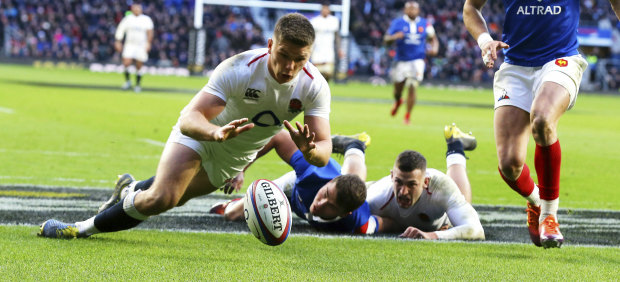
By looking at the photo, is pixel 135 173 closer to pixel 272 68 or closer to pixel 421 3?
pixel 272 68

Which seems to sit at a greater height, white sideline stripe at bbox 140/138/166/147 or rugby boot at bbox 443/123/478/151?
rugby boot at bbox 443/123/478/151

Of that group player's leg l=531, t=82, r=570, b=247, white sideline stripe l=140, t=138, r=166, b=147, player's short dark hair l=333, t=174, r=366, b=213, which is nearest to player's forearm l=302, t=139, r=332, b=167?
player's short dark hair l=333, t=174, r=366, b=213

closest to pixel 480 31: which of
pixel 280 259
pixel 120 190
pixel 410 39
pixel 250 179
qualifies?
pixel 280 259

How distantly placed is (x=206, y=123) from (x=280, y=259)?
3.22ft

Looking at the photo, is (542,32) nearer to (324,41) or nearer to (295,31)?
(295,31)

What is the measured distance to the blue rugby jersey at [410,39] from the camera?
58.2 ft

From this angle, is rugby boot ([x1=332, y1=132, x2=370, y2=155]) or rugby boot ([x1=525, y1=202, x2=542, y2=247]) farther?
rugby boot ([x1=332, y1=132, x2=370, y2=155])

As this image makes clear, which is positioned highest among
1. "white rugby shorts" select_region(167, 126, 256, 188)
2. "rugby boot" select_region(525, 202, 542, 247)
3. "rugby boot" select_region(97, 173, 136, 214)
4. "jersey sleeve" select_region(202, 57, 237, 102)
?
"jersey sleeve" select_region(202, 57, 237, 102)

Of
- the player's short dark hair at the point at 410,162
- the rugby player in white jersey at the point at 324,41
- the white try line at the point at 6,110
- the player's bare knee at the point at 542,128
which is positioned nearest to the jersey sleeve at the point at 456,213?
the player's short dark hair at the point at 410,162

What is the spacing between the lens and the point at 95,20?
142 ft

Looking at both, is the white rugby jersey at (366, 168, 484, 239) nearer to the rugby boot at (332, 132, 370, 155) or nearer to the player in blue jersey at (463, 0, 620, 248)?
the player in blue jersey at (463, 0, 620, 248)

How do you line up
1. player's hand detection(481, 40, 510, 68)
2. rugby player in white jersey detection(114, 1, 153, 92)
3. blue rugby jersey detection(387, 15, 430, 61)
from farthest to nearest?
rugby player in white jersey detection(114, 1, 153, 92)
blue rugby jersey detection(387, 15, 430, 61)
player's hand detection(481, 40, 510, 68)

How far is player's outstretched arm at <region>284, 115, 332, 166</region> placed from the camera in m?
4.56

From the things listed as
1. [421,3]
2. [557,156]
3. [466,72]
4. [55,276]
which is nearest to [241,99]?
[55,276]
